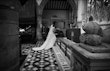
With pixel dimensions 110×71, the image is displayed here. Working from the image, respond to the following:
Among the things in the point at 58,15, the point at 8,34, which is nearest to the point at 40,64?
the point at 8,34

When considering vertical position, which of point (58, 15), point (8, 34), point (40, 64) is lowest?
point (40, 64)

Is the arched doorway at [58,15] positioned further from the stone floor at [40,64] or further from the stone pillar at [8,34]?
the stone pillar at [8,34]

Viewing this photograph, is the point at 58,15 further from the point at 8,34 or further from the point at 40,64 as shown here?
the point at 8,34

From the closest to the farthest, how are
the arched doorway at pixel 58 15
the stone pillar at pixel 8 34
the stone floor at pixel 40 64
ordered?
the stone pillar at pixel 8 34 → the stone floor at pixel 40 64 → the arched doorway at pixel 58 15

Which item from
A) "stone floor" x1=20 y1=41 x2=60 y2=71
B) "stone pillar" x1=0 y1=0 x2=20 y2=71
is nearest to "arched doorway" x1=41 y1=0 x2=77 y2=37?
"stone floor" x1=20 y1=41 x2=60 y2=71

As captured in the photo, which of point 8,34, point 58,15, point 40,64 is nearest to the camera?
point 8,34

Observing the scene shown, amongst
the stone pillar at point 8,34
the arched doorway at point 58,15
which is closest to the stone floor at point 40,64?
the stone pillar at point 8,34

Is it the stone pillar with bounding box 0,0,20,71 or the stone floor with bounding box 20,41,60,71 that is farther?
the stone floor with bounding box 20,41,60,71

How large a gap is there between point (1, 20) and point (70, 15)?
63.4 feet

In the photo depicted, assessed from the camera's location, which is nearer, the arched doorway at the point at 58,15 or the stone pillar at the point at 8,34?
the stone pillar at the point at 8,34

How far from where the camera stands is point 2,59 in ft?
4.98

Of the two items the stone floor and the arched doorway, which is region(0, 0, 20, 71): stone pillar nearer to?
the stone floor

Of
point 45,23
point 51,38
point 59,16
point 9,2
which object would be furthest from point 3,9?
point 59,16

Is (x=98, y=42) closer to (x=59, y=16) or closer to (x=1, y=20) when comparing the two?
(x=1, y=20)
